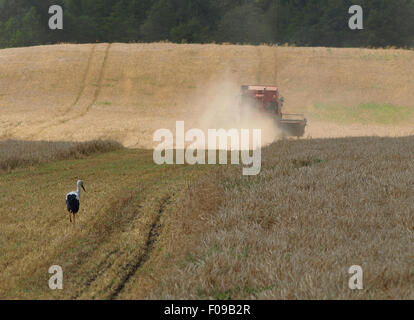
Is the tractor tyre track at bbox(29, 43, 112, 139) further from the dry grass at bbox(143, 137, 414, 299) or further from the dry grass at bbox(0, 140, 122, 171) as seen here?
the dry grass at bbox(143, 137, 414, 299)

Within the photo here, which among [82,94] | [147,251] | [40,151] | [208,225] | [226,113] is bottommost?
[147,251]

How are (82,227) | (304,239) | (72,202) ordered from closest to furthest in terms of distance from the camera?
1. (304,239)
2. (72,202)
3. (82,227)

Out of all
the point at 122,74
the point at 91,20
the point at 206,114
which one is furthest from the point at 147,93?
the point at 91,20

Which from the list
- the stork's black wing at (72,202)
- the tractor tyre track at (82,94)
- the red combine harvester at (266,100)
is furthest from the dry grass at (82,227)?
the tractor tyre track at (82,94)

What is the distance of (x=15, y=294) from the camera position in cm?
515

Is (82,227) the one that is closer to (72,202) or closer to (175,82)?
(72,202)

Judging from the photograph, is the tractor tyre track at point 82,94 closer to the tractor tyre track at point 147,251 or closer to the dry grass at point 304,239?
the tractor tyre track at point 147,251

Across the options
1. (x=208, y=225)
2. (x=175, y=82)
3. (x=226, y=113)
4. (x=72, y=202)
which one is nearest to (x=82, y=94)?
(x=175, y=82)

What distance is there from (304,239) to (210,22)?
80.2 metres

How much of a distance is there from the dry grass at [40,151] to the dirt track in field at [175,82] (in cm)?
1204

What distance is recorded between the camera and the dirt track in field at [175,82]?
32.8 meters

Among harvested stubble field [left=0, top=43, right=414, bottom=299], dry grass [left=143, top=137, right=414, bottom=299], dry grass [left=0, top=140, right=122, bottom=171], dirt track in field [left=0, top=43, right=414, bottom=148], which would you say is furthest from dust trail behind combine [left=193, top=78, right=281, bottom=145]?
dry grass [left=143, top=137, right=414, bottom=299]

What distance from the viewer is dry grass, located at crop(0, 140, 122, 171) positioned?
13.1 meters

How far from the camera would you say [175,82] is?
41.9 metres
